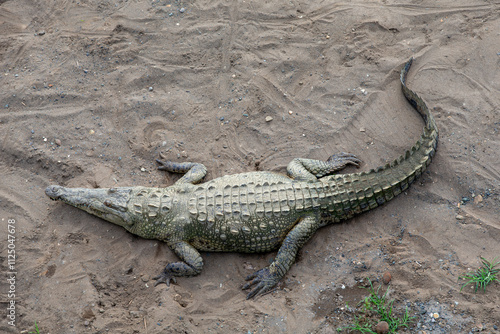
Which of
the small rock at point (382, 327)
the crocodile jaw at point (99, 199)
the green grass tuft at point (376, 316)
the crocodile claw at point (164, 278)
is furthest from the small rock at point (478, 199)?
the crocodile jaw at point (99, 199)

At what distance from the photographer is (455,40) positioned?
20.1ft

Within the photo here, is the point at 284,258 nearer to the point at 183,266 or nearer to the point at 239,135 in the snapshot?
the point at 183,266

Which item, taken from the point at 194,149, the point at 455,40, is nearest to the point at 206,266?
the point at 194,149

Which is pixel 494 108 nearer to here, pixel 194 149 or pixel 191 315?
pixel 194 149

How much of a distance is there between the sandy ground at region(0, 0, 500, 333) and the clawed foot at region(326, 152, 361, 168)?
0.47 feet

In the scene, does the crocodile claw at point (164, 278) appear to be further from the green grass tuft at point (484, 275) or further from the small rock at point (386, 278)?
the green grass tuft at point (484, 275)

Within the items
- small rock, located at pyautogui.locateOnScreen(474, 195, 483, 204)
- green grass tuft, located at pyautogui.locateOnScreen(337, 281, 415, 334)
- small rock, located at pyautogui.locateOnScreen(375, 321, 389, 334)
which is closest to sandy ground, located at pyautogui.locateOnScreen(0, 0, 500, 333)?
small rock, located at pyautogui.locateOnScreen(474, 195, 483, 204)

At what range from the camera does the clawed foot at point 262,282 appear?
4863 mm

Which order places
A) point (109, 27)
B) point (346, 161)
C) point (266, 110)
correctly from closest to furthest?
point (346, 161), point (266, 110), point (109, 27)

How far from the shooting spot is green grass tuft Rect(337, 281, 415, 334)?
434 cm

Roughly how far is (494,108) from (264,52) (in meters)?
3.44

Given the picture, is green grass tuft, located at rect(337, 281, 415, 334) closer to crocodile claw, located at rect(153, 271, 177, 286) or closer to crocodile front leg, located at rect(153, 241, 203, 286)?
crocodile front leg, located at rect(153, 241, 203, 286)

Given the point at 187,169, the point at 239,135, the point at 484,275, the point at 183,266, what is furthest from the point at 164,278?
the point at 484,275

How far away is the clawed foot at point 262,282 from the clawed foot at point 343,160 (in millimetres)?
1759
